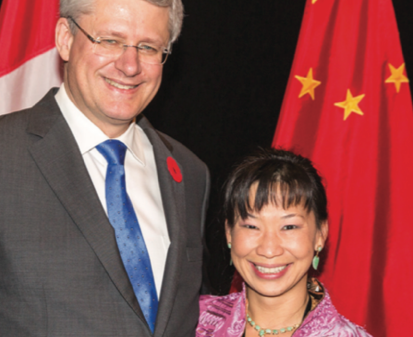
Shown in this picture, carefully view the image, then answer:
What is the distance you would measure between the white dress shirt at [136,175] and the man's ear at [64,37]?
0.40 feet

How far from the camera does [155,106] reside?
2742 mm

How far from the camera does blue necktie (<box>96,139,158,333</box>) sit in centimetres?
165

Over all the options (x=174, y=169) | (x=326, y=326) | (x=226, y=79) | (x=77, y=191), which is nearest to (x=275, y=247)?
(x=326, y=326)

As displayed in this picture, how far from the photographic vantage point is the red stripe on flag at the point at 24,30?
2.34m

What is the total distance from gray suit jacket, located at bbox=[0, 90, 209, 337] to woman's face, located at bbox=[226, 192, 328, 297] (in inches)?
13.7

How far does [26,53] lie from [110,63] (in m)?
0.88

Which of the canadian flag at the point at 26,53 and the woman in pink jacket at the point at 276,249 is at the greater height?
the canadian flag at the point at 26,53

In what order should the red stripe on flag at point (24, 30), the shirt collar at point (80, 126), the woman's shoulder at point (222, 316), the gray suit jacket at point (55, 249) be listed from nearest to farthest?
the gray suit jacket at point (55, 249) < the shirt collar at point (80, 126) < the woman's shoulder at point (222, 316) < the red stripe on flag at point (24, 30)

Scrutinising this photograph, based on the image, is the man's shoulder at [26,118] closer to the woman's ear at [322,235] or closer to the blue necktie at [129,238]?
the blue necktie at [129,238]

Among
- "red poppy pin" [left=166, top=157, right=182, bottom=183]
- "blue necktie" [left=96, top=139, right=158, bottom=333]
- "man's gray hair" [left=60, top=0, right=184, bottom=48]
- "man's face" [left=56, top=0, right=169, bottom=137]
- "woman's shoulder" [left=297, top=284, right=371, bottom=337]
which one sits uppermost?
"man's gray hair" [left=60, top=0, right=184, bottom=48]

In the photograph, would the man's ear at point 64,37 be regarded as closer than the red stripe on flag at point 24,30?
Yes

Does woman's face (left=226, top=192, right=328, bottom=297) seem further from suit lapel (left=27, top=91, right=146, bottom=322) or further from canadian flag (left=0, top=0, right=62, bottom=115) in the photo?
canadian flag (left=0, top=0, right=62, bottom=115)

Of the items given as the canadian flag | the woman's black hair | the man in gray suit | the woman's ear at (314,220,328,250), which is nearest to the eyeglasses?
the man in gray suit

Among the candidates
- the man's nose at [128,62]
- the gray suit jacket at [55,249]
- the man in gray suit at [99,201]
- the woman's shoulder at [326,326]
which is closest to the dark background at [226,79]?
the man in gray suit at [99,201]
